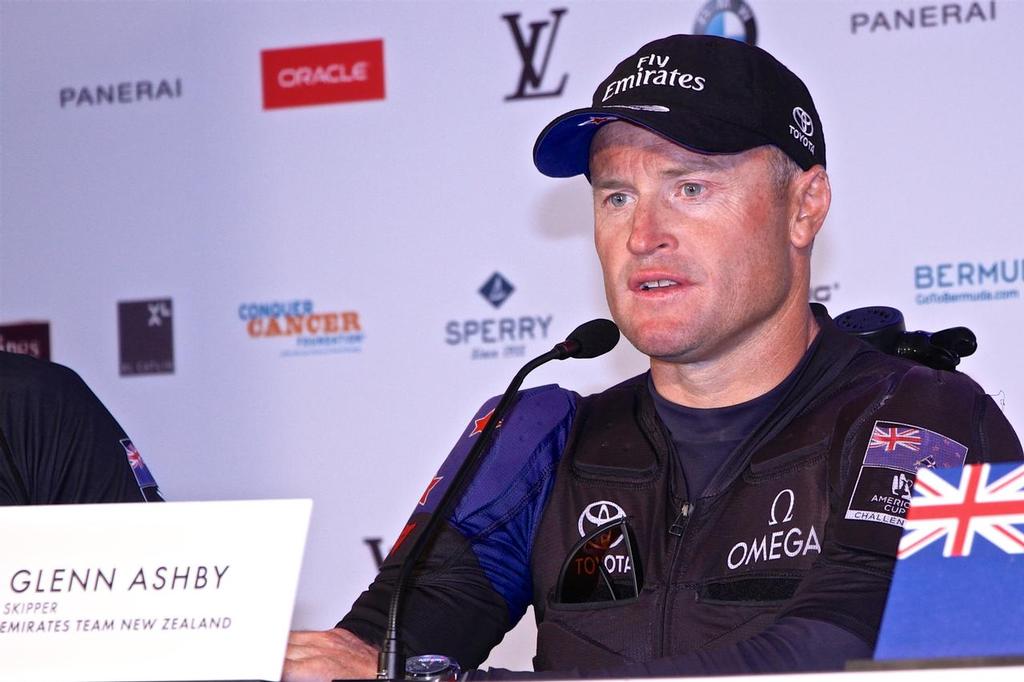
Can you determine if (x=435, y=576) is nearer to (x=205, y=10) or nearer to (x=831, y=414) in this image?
(x=831, y=414)

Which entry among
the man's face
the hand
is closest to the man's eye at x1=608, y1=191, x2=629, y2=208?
the man's face

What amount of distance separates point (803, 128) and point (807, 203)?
4.7 inches

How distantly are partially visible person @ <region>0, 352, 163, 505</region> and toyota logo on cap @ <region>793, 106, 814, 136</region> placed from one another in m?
1.19

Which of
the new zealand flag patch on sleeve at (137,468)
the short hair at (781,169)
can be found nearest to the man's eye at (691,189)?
the short hair at (781,169)

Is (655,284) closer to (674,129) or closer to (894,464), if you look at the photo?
(674,129)

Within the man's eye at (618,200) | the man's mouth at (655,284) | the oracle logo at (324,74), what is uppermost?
the oracle logo at (324,74)

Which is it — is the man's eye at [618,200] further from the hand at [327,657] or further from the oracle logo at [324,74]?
the oracle logo at [324,74]

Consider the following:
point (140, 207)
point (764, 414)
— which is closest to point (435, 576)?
point (764, 414)

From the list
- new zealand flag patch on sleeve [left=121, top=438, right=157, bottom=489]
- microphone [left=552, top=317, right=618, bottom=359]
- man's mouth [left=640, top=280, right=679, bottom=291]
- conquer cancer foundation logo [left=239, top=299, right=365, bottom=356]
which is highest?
man's mouth [left=640, top=280, right=679, bottom=291]

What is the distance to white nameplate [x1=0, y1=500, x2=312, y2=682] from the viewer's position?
1.20m

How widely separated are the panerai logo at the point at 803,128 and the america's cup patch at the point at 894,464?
474 millimetres

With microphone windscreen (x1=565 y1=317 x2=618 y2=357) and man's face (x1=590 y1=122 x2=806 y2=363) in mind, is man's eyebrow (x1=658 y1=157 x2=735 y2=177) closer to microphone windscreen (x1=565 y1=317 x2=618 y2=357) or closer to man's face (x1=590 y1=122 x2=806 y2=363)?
man's face (x1=590 y1=122 x2=806 y2=363)

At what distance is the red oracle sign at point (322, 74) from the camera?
→ 11.4 ft

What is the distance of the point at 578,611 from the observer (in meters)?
1.87
